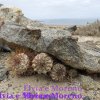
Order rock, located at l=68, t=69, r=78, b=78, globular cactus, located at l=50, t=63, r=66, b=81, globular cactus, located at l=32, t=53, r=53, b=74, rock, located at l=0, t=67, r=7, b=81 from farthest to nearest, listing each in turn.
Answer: rock, located at l=0, t=67, r=7, b=81
rock, located at l=68, t=69, r=78, b=78
globular cactus, located at l=50, t=63, r=66, b=81
globular cactus, located at l=32, t=53, r=53, b=74

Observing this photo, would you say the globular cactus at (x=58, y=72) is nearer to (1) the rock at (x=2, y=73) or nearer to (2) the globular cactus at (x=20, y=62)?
(2) the globular cactus at (x=20, y=62)

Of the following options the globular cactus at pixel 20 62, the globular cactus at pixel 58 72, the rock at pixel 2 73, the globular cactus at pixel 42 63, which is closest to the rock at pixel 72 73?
the globular cactus at pixel 58 72

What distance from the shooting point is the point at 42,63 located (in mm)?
6367

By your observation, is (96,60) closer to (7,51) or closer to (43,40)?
(43,40)

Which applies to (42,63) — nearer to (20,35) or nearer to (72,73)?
(72,73)

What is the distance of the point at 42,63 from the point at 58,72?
41 centimetres

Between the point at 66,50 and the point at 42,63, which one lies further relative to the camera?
the point at 66,50

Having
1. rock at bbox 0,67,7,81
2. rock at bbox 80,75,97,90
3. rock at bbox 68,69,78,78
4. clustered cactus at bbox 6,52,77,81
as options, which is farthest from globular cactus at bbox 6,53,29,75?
rock at bbox 80,75,97,90

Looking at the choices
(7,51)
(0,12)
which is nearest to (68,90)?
(7,51)

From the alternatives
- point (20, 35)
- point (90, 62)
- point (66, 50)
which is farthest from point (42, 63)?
point (90, 62)

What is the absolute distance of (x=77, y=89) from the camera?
6.54 meters

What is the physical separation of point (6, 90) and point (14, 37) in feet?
4.00

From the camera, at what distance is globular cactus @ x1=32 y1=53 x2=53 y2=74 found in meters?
6.36

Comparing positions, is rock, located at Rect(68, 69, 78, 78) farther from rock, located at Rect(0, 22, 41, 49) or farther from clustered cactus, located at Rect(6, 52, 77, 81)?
rock, located at Rect(0, 22, 41, 49)
